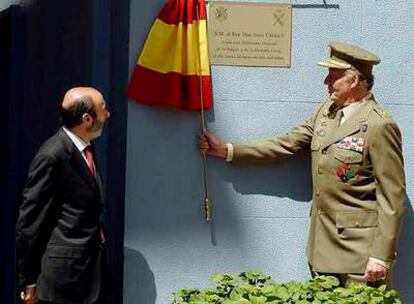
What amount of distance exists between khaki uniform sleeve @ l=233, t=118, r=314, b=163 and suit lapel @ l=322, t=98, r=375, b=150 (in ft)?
0.90

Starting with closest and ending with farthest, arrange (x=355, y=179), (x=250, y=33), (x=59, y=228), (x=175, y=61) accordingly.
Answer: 1. (x=59, y=228)
2. (x=355, y=179)
3. (x=175, y=61)
4. (x=250, y=33)

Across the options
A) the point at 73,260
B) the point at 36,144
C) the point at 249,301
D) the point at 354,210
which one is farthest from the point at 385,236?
the point at 36,144

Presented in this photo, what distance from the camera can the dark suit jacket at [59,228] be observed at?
4066 millimetres

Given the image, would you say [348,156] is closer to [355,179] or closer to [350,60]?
[355,179]

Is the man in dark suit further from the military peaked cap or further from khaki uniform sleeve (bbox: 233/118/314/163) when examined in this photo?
the military peaked cap

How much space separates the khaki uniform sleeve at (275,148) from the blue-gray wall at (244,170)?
0.10 meters

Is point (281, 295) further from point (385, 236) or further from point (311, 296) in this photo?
point (385, 236)

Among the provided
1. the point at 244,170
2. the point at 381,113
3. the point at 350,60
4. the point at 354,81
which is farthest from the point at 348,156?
the point at 244,170

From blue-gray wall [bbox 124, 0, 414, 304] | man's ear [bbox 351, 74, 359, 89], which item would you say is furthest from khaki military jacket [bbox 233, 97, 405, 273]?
blue-gray wall [bbox 124, 0, 414, 304]

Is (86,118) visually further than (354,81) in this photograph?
No

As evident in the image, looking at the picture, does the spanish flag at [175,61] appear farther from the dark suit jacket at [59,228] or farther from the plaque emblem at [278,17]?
the dark suit jacket at [59,228]

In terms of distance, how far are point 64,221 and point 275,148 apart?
4.22 ft

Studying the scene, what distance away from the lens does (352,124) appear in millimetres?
4465

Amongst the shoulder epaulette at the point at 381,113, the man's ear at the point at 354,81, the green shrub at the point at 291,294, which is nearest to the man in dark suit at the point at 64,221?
the green shrub at the point at 291,294
